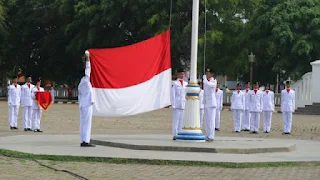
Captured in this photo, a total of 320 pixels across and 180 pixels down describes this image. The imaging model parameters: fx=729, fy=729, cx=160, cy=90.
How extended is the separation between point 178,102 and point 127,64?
2.05 metres

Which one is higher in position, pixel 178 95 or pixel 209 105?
pixel 178 95

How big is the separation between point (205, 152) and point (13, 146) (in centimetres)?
449

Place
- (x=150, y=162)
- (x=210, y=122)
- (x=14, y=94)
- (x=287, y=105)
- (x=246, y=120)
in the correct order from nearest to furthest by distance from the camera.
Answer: (x=150, y=162) → (x=210, y=122) → (x=14, y=94) → (x=287, y=105) → (x=246, y=120)

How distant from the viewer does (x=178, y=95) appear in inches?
754

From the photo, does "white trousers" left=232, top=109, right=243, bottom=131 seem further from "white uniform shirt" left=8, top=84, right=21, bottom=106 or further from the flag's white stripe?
the flag's white stripe

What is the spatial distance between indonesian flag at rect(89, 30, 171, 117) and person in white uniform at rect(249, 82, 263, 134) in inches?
342

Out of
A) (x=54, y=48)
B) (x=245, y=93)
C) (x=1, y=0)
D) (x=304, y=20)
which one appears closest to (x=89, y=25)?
(x=54, y=48)

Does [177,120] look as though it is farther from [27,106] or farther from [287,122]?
[287,122]

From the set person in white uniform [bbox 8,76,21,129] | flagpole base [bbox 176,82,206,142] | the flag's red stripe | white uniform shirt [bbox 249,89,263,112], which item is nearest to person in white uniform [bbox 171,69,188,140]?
flagpole base [bbox 176,82,206,142]

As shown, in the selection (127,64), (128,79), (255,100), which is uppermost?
(127,64)

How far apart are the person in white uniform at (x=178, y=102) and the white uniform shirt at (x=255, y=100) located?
7.64m

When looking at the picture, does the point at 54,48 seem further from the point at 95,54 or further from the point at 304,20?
the point at 95,54

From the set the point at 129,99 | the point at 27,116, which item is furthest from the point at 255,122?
the point at 129,99

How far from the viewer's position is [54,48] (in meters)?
61.5
